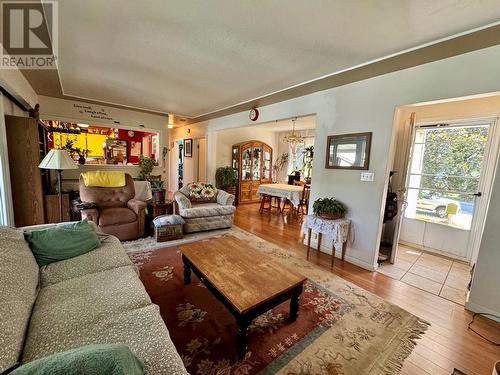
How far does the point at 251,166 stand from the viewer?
667 centimetres

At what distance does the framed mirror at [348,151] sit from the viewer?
8.89 feet

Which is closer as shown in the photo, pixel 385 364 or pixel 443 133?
pixel 385 364

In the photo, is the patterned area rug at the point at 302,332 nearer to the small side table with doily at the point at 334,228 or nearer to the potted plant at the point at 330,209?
the small side table with doily at the point at 334,228

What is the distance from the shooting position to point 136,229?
3.29 m

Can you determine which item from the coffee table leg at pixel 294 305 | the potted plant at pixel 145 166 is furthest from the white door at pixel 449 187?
the potted plant at pixel 145 166

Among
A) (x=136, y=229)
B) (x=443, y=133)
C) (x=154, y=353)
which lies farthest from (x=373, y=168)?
(x=136, y=229)

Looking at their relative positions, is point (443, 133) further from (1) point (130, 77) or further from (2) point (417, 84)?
(1) point (130, 77)

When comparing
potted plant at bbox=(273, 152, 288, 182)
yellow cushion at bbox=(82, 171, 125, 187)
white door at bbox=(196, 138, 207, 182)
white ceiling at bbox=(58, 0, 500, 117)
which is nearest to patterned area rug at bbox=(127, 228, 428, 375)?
yellow cushion at bbox=(82, 171, 125, 187)

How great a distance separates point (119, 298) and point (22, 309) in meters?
0.42

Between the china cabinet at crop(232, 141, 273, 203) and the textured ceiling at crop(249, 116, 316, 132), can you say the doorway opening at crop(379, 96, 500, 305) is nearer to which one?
the textured ceiling at crop(249, 116, 316, 132)

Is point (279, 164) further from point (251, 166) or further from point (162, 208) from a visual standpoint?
point (162, 208)

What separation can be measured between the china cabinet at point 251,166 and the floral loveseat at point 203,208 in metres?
2.17

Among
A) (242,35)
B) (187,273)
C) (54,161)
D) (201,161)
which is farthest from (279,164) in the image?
(54,161)

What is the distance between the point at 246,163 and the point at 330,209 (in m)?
4.02
